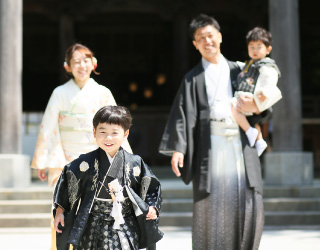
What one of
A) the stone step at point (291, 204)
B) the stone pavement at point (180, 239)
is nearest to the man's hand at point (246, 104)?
the stone pavement at point (180, 239)

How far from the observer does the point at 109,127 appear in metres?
3.31

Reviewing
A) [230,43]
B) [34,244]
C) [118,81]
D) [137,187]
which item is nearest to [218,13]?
[230,43]

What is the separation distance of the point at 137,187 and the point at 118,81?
15121 millimetres

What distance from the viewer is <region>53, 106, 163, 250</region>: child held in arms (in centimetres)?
331

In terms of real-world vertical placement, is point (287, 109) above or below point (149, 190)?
above

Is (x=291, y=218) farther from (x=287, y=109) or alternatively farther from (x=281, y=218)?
(x=287, y=109)

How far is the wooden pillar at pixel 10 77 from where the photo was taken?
28.6 ft

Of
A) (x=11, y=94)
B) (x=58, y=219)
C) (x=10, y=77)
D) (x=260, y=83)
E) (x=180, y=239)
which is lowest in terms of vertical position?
(x=180, y=239)

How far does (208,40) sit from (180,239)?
2881mm

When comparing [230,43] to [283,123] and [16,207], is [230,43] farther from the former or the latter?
[16,207]

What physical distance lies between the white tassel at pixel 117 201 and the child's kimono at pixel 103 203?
4 centimetres

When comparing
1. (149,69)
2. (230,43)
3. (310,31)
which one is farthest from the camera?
(149,69)

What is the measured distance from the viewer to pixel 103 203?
338 centimetres

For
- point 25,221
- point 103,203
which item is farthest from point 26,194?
point 103,203
